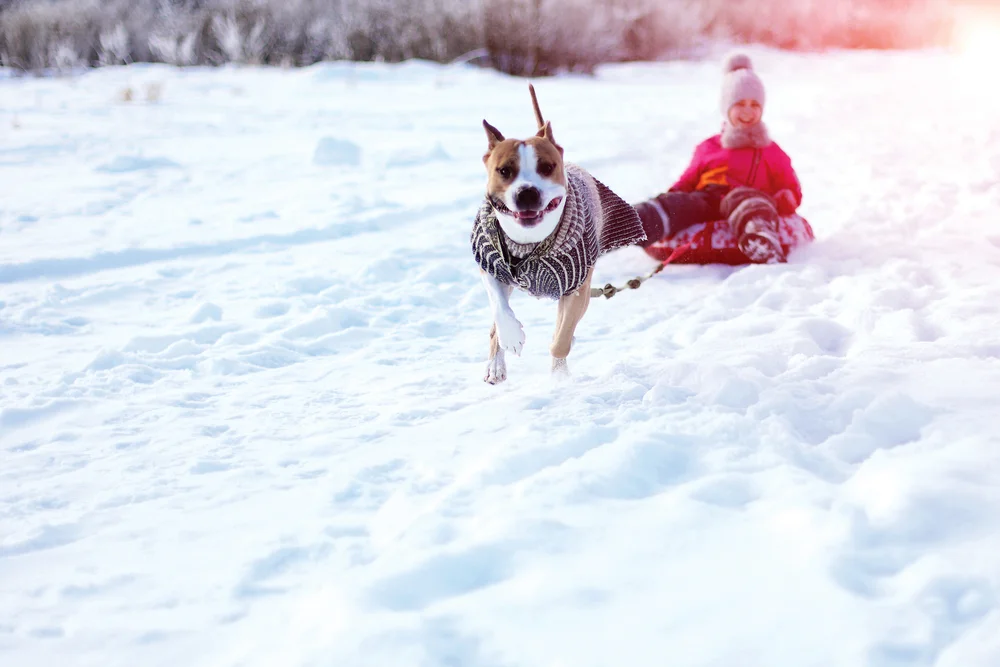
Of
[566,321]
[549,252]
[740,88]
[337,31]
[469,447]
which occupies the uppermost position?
[337,31]

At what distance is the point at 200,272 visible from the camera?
15.4 feet

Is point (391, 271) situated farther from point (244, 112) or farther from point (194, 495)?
point (244, 112)

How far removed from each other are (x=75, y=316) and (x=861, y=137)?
24.4 ft

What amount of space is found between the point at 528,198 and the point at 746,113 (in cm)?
281

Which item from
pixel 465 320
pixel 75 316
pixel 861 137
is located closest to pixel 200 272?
pixel 75 316

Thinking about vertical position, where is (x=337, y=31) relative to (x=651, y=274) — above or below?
above

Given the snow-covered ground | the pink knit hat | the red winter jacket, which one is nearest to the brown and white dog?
the snow-covered ground

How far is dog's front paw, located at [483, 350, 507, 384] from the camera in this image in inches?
125

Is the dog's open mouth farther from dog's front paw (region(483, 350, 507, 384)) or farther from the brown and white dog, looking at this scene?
dog's front paw (region(483, 350, 507, 384))

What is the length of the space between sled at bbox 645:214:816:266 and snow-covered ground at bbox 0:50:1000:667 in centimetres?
13

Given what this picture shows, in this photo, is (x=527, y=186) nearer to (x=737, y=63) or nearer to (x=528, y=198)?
(x=528, y=198)

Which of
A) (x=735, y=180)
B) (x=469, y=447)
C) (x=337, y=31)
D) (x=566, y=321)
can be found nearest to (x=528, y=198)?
(x=566, y=321)

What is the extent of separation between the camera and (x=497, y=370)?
3189 mm

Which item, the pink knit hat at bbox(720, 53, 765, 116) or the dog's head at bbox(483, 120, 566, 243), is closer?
the dog's head at bbox(483, 120, 566, 243)
